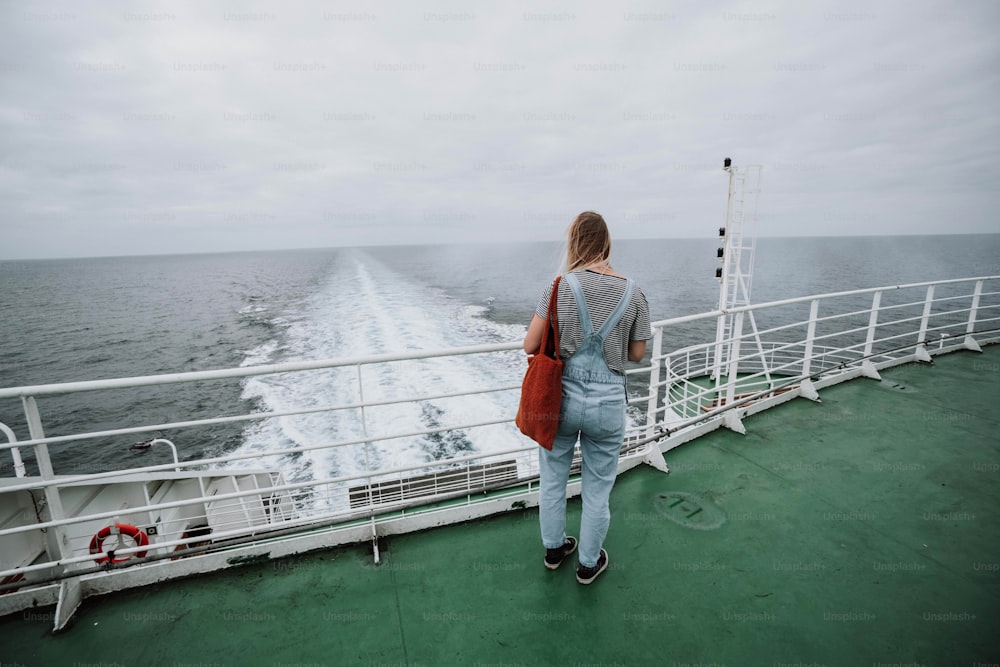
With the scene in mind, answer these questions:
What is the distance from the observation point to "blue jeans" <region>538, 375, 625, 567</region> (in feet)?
6.43

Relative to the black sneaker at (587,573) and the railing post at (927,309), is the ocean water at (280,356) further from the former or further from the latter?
the railing post at (927,309)

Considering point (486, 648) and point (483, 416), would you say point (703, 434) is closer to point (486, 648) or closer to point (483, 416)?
point (486, 648)

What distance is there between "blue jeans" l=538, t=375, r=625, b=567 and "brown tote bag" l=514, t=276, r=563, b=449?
94 mm

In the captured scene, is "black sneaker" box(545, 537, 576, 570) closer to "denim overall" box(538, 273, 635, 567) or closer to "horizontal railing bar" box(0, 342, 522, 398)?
"denim overall" box(538, 273, 635, 567)

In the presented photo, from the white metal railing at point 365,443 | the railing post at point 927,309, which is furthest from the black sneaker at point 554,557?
the railing post at point 927,309

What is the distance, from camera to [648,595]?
224cm

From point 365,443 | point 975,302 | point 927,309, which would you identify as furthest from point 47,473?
point 975,302

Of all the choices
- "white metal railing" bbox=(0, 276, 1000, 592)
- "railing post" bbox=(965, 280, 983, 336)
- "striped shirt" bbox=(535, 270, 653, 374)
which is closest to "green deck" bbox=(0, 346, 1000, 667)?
"white metal railing" bbox=(0, 276, 1000, 592)

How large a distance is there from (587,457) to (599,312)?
731 millimetres

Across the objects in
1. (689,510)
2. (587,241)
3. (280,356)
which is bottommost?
(280,356)

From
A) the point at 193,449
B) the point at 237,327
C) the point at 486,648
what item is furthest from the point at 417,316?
the point at 486,648

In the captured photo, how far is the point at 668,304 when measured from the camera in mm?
35469

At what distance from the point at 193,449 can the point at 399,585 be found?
1484cm

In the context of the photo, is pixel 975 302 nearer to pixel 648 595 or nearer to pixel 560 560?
pixel 648 595
